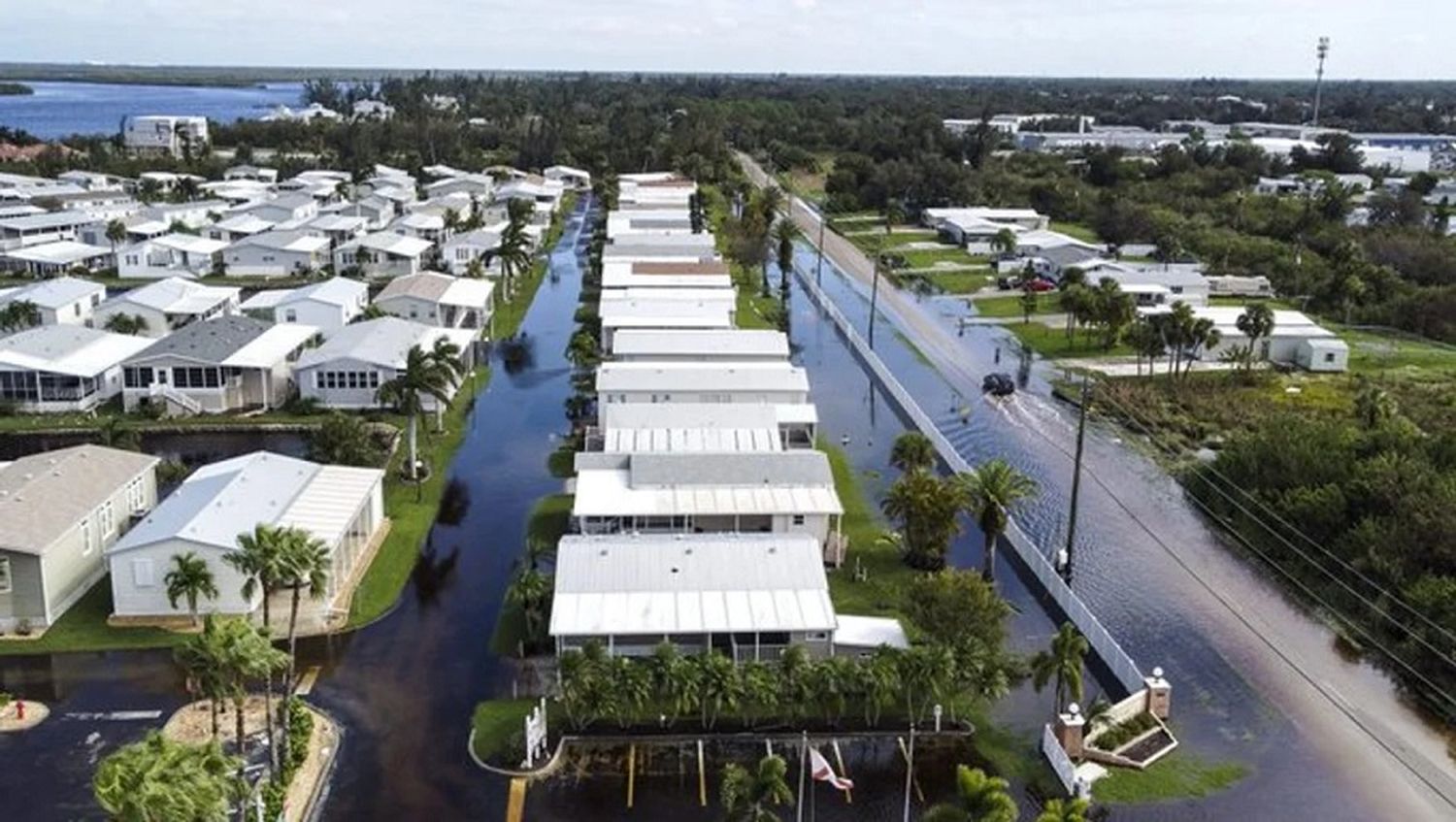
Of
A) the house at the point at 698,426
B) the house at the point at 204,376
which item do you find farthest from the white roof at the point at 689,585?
the house at the point at 204,376

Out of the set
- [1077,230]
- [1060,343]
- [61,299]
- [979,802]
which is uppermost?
[1077,230]

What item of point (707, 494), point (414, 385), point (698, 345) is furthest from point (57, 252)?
point (707, 494)

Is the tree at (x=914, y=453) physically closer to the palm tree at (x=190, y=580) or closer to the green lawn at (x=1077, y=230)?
the palm tree at (x=190, y=580)

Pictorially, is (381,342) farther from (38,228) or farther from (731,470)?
(38,228)

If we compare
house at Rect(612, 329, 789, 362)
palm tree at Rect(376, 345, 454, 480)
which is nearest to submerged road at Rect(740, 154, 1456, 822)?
house at Rect(612, 329, 789, 362)

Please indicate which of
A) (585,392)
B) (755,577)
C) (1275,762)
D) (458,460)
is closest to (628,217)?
(585,392)

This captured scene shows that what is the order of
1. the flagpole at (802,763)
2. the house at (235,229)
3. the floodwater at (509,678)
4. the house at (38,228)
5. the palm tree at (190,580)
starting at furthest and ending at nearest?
the house at (235,229) < the house at (38,228) < the palm tree at (190,580) < the floodwater at (509,678) < the flagpole at (802,763)
